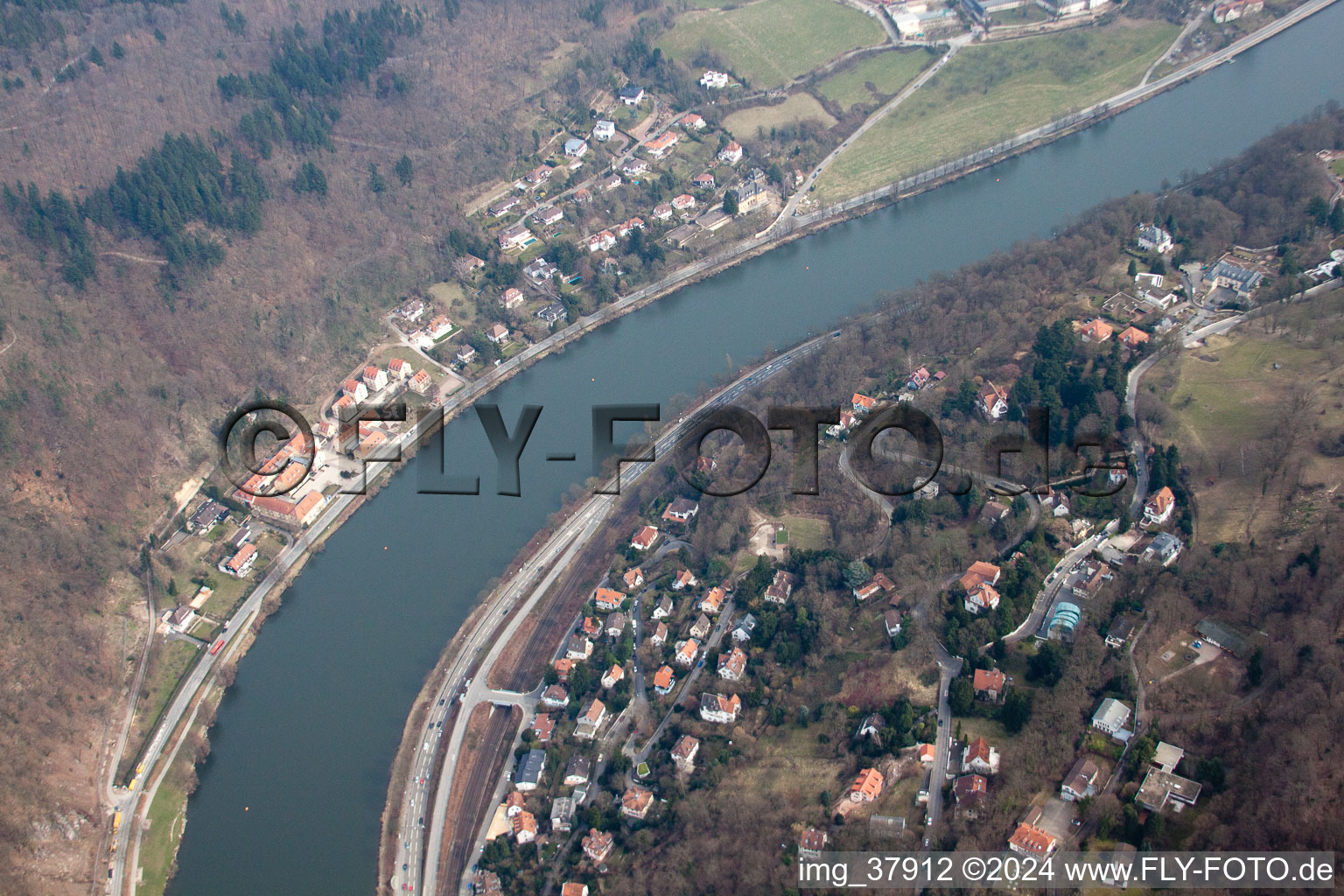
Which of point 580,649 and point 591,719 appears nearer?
point 591,719

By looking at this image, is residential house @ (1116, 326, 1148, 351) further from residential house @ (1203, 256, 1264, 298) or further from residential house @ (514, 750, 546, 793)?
residential house @ (514, 750, 546, 793)

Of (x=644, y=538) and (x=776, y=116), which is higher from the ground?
(x=776, y=116)

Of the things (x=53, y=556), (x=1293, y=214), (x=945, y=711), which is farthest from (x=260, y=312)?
(x=1293, y=214)

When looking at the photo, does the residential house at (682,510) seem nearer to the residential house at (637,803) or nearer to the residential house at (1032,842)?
the residential house at (637,803)

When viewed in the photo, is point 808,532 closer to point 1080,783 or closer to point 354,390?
point 1080,783

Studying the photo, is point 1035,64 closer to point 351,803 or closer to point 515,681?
point 515,681

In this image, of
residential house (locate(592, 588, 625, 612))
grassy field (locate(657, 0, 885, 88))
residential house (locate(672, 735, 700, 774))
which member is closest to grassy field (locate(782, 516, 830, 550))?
residential house (locate(592, 588, 625, 612))

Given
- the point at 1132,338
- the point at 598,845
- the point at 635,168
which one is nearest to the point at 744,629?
the point at 598,845
